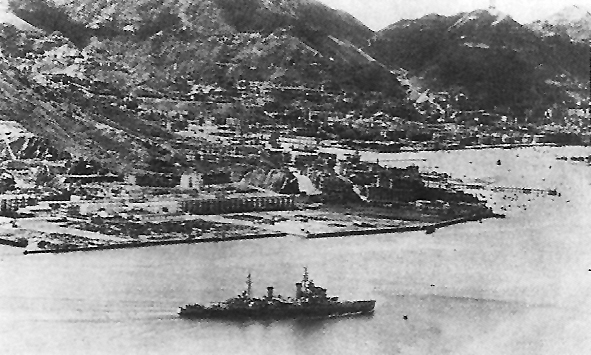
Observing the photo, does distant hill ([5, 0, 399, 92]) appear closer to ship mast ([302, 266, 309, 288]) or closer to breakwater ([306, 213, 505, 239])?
breakwater ([306, 213, 505, 239])

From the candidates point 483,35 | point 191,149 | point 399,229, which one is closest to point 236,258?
point 191,149

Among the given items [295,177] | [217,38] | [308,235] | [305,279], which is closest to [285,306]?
[305,279]

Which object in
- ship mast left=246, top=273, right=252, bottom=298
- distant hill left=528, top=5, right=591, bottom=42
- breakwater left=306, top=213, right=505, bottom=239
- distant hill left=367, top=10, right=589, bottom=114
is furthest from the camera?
distant hill left=528, top=5, right=591, bottom=42

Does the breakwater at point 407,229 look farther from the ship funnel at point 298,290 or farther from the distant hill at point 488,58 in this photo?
the distant hill at point 488,58

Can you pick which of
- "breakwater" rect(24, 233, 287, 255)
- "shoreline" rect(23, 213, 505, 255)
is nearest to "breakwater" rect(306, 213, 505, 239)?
"shoreline" rect(23, 213, 505, 255)

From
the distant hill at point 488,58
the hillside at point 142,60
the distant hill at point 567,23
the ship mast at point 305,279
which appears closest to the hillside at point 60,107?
the hillside at point 142,60

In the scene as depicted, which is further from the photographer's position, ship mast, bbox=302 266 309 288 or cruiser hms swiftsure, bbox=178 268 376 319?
ship mast, bbox=302 266 309 288

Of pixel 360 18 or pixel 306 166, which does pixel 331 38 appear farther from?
pixel 306 166

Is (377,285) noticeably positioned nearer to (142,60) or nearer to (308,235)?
(308,235)

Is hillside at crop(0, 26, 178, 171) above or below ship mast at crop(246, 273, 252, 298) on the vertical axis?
above
